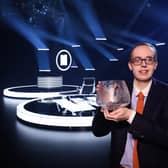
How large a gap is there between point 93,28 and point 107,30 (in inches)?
25.3

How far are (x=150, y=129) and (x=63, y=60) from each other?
10140 millimetres

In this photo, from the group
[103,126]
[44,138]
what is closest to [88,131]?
[44,138]

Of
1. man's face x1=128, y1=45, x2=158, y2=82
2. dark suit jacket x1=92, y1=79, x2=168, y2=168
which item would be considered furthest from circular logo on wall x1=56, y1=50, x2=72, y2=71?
man's face x1=128, y1=45, x2=158, y2=82

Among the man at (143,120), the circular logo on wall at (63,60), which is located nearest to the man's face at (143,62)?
the man at (143,120)

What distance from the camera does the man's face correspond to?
1.16 meters

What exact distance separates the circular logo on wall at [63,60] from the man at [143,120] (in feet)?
31.0

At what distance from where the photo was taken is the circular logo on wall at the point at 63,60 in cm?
1080

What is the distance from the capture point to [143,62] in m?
1.16

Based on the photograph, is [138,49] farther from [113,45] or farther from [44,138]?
[113,45]

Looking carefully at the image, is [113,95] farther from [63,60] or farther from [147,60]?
[63,60]

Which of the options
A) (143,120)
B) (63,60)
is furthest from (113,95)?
(63,60)

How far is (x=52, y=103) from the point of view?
6.03 meters

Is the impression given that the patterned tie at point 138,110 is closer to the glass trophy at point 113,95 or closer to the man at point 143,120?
the man at point 143,120

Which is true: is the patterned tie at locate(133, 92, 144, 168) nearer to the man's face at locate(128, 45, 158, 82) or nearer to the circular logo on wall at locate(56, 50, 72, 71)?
the man's face at locate(128, 45, 158, 82)
